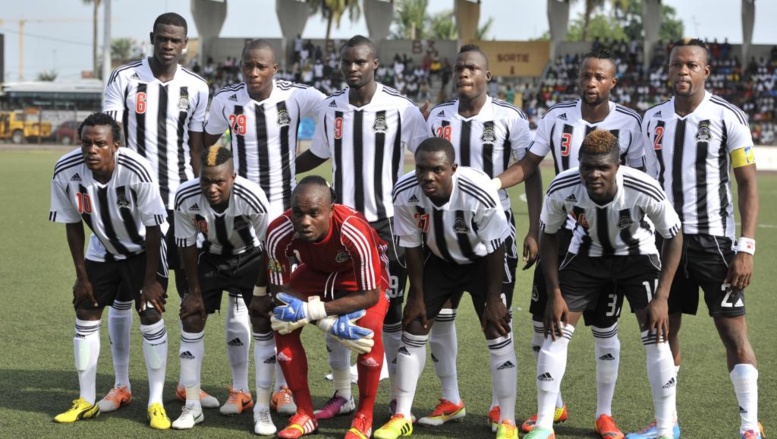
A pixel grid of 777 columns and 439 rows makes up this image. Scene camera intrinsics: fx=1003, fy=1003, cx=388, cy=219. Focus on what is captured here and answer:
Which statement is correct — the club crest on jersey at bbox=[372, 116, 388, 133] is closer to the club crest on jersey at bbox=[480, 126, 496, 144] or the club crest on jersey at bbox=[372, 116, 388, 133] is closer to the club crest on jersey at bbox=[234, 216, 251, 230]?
the club crest on jersey at bbox=[480, 126, 496, 144]

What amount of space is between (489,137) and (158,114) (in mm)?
2317

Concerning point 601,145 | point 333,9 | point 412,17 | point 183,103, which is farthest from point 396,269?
point 412,17

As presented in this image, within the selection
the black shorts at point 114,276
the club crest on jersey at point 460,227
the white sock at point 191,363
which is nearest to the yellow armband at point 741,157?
the club crest on jersey at point 460,227

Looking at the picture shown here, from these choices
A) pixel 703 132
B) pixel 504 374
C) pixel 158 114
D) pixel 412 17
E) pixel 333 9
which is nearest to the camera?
pixel 703 132

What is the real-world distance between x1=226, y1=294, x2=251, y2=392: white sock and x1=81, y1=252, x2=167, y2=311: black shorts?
0.48m

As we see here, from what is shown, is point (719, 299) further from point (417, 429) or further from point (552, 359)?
point (417, 429)

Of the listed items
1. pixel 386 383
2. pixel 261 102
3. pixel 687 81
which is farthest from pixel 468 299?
pixel 687 81

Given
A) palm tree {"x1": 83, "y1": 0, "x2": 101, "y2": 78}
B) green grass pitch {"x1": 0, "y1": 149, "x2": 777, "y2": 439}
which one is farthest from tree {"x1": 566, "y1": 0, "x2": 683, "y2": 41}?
green grass pitch {"x1": 0, "y1": 149, "x2": 777, "y2": 439}

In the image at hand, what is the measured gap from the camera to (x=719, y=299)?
5.71 metres

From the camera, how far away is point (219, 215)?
240 inches

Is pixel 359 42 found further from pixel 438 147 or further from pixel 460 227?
pixel 460 227

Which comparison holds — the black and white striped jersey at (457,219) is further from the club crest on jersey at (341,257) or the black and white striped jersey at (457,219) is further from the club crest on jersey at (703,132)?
the club crest on jersey at (703,132)

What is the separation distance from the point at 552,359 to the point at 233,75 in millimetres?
45074

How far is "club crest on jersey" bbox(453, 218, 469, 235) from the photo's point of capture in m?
5.83
